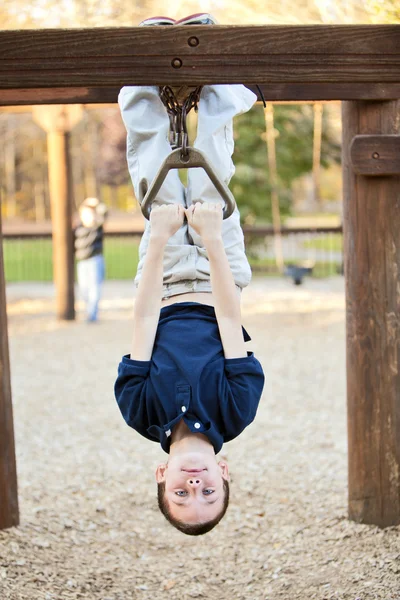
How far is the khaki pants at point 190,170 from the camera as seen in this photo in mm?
3104

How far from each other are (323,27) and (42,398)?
5474 mm

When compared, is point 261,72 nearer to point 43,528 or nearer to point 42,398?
point 43,528

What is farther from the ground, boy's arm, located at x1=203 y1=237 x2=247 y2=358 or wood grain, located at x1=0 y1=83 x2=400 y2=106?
wood grain, located at x1=0 y1=83 x2=400 y2=106

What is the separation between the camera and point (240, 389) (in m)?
2.80

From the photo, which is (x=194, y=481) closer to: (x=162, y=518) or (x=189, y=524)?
(x=189, y=524)

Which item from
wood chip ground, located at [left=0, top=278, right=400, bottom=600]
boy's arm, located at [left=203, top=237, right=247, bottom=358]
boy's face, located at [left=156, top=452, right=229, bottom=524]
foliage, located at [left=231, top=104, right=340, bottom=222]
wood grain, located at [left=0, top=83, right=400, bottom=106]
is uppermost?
foliage, located at [left=231, top=104, right=340, bottom=222]

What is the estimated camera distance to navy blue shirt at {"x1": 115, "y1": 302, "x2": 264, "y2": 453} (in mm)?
2779

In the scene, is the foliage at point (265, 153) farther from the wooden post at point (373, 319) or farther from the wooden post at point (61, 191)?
the wooden post at point (373, 319)

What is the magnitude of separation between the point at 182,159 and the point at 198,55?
1.12 feet

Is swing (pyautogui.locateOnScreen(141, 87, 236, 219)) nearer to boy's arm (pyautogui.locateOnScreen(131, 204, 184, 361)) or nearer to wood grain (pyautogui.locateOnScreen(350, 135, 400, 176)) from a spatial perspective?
boy's arm (pyautogui.locateOnScreen(131, 204, 184, 361))

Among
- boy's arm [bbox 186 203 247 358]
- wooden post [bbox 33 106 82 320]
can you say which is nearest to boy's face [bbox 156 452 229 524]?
boy's arm [bbox 186 203 247 358]

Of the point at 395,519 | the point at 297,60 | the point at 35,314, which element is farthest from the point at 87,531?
the point at 35,314

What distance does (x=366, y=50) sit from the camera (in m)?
2.61

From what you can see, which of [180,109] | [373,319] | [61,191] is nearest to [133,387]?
[180,109]
